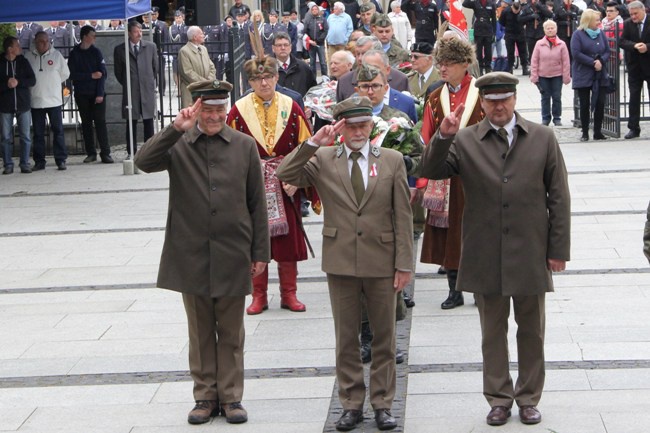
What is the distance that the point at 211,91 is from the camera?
669 cm

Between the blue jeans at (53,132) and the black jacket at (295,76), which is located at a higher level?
the black jacket at (295,76)

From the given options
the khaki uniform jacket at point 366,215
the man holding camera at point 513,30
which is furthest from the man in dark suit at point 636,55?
the khaki uniform jacket at point 366,215

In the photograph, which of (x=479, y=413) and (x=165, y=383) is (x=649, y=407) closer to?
(x=479, y=413)

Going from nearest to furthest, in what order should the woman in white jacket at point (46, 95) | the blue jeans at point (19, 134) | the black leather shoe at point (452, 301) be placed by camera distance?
the black leather shoe at point (452, 301) → the blue jeans at point (19, 134) → the woman in white jacket at point (46, 95)

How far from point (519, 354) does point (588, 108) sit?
12.5 meters

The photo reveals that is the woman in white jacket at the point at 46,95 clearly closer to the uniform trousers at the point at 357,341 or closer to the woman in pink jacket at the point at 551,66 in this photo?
the woman in pink jacket at the point at 551,66

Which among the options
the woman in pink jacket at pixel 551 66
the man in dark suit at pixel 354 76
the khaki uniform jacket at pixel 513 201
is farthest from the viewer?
the woman in pink jacket at pixel 551 66

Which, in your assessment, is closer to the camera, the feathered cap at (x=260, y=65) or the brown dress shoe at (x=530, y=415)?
the brown dress shoe at (x=530, y=415)

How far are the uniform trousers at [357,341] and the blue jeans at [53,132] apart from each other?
11823 millimetres

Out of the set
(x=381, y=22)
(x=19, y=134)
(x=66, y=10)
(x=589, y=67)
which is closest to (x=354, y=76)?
(x=381, y=22)

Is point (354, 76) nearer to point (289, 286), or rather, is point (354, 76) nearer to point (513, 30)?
point (289, 286)

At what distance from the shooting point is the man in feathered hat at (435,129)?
8.63 m

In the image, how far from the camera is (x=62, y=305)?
32.3ft

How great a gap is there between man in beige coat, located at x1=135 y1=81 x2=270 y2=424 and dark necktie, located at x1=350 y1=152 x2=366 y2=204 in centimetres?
56
